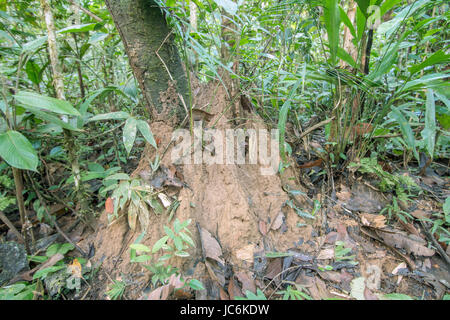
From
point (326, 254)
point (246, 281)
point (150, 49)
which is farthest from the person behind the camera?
point (150, 49)

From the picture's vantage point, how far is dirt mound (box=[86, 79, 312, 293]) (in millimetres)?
1054

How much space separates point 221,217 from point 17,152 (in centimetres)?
85

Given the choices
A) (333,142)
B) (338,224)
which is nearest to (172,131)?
(333,142)

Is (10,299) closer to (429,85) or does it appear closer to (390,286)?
(390,286)

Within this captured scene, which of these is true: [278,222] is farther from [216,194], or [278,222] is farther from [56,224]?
[56,224]

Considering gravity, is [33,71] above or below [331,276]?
above

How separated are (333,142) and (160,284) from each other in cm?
110

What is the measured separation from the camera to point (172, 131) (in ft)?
4.16

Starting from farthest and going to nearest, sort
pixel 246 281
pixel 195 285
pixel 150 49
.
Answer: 1. pixel 150 49
2. pixel 246 281
3. pixel 195 285

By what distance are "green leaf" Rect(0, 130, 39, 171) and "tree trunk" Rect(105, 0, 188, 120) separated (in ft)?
1.88

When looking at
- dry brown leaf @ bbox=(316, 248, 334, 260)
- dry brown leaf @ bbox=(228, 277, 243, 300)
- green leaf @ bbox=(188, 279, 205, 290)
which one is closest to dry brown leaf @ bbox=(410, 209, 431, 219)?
dry brown leaf @ bbox=(316, 248, 334, 260)

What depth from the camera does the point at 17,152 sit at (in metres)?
0.89

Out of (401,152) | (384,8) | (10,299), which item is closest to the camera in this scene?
(10,299)

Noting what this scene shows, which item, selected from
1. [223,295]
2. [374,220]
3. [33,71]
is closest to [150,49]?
[33,71]
